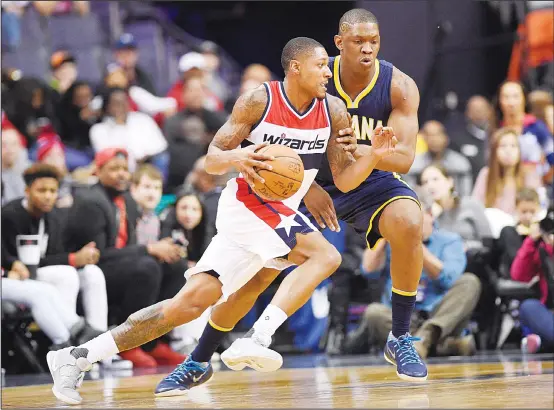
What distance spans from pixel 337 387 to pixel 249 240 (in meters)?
1.01

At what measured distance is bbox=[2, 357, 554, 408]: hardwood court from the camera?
454 centimetres

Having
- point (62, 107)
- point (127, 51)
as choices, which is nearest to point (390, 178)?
point (62, 107)

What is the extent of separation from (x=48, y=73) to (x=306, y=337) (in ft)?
16.4

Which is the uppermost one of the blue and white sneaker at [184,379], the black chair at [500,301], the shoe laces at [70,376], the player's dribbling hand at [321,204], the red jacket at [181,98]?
the red jacket at [181,98]

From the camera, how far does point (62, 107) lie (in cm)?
1138

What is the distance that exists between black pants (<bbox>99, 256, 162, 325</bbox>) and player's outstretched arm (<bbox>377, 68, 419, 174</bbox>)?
3.23m

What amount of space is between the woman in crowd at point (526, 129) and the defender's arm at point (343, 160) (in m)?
5.02

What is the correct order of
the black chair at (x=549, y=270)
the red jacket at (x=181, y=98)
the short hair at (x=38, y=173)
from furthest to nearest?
the red jacket at (x=181, y=98) < the black chair at (x=549, y=270) < the short hair at (x=38, y=173)

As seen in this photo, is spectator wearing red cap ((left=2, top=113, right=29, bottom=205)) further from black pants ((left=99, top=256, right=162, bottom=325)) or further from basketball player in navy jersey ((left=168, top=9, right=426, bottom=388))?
basketball player in navy jersey ((left=168, top=9, right=426, bottom=388))

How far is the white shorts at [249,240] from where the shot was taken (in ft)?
17.4

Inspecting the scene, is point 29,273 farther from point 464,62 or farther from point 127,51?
point 464,62

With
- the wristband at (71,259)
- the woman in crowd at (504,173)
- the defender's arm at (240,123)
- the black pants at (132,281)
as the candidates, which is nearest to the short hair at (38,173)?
the wristband at (71,259)

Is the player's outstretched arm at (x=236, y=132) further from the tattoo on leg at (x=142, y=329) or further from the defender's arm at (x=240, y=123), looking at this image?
the tattoo on leg at (x=142, y=329)

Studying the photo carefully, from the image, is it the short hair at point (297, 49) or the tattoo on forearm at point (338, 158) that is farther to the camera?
the tattoo on forearm at point (338, 158)
